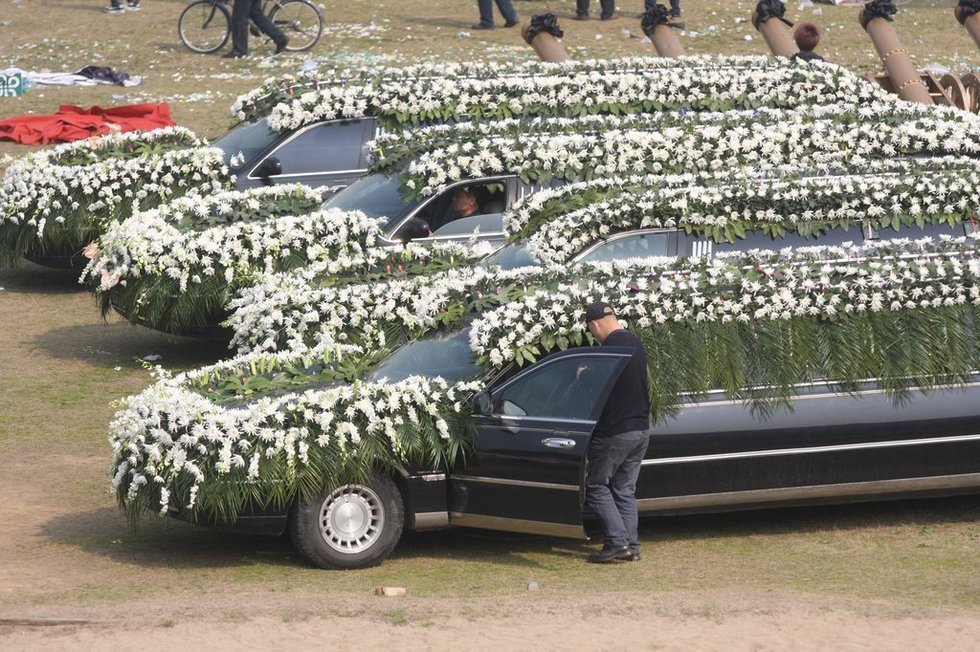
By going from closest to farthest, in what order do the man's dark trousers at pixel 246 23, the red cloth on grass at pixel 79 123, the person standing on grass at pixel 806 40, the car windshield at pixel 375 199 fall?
the car windshield at pixel 375 199 → the person standing on grass at pixel 806 40 → the red cloth on grass at pixel 79 123 → the man's dark trousers at pixel 246 23

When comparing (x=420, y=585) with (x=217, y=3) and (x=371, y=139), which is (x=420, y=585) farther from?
(x=217, y=3)

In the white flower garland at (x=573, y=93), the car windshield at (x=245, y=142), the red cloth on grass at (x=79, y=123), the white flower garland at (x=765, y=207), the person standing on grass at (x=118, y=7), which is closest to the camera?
the white flower garland at (x=765, y=207)

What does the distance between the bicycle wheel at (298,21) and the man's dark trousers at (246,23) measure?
0.42 meters

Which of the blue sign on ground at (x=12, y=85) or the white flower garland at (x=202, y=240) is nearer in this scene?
the white flower garland at (x=202, y=240)

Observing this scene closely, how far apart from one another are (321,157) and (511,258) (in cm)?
474

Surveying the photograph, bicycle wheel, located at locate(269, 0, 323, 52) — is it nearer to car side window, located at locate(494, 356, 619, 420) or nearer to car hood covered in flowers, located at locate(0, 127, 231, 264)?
car hood covered in flowers, located at locate(0, 127, 231, 264)

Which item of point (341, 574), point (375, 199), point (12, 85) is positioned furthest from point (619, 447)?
point (12, 85)

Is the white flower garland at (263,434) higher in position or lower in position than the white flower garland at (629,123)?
lower

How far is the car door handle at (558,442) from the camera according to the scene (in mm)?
Result: 8977

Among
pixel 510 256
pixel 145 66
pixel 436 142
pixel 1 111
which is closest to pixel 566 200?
pixel 510 256

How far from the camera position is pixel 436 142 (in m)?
14.6

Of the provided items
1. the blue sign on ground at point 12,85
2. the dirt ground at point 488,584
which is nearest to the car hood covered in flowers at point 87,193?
the dirt ground at point 488,584

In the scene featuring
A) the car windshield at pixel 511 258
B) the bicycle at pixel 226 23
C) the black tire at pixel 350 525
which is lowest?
the black tire at pixel 350 525

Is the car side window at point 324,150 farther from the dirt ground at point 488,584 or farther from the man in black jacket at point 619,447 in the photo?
the man in black jacket at point 619,447
